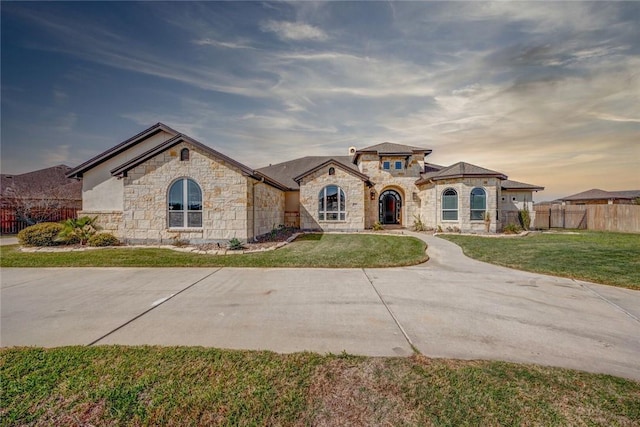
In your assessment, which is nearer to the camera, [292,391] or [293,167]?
[292,391]

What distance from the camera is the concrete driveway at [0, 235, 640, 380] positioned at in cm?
353

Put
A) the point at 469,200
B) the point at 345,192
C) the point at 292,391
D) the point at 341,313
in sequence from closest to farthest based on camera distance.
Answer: the point at 292,391 < the point at 341,313 < the point at 469,200 < the point at 345,192

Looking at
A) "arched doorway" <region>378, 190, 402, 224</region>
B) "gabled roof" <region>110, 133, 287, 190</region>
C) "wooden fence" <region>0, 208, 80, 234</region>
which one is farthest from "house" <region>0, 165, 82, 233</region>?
"arched doorway" <region>378, 190, 402, 224</region>

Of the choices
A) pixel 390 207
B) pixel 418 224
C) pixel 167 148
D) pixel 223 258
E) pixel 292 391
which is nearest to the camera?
pixel 292 391

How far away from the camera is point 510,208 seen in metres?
20.2

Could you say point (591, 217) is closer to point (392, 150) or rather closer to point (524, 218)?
point (524, 218)

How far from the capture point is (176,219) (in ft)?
39.1

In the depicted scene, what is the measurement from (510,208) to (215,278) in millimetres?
21819

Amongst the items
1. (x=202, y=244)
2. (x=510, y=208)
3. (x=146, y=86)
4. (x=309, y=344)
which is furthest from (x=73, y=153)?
(x=510, y=208)

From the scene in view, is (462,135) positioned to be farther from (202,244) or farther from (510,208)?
(202,244)

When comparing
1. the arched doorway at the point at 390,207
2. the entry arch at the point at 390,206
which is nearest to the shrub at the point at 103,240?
the entry arch at the point at 390,206

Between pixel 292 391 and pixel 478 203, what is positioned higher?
pixel 478 203

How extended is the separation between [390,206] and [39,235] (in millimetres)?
21564

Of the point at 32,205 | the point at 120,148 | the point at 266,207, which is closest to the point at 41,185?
the point at 32,205
